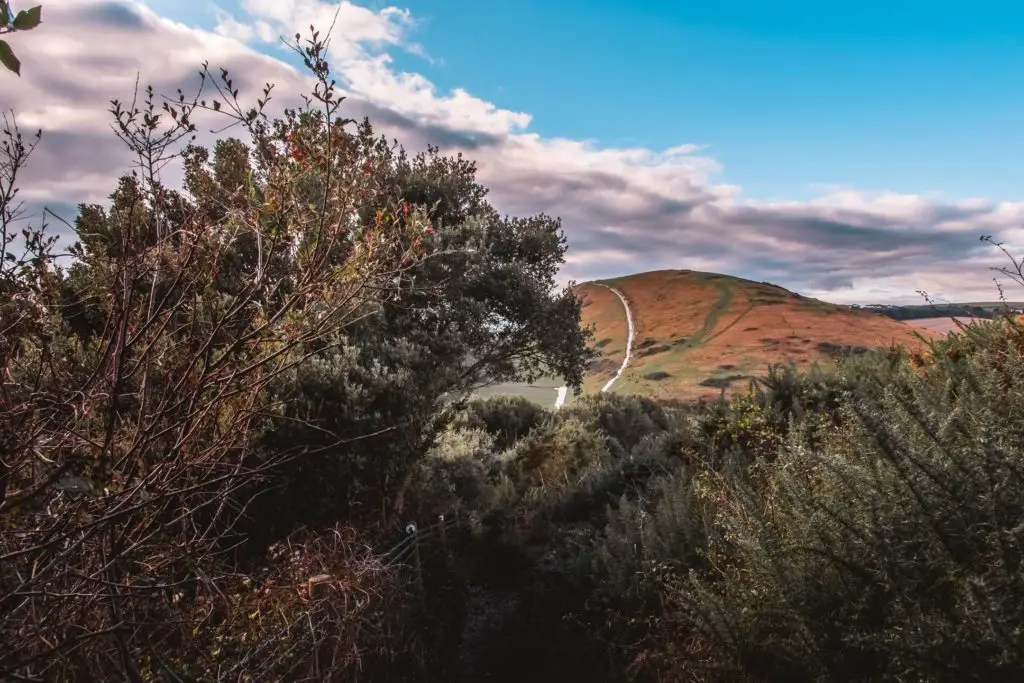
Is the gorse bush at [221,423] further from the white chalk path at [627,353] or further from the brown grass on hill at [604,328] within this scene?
the white chalk path at [627,353]

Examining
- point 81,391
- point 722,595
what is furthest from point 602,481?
point 81,391

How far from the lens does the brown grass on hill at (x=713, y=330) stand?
38.3 feet

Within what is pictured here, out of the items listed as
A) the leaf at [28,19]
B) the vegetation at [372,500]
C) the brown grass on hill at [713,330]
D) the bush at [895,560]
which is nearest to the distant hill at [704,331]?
the brown grass on hill at [713,330]

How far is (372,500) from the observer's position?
6.86 m

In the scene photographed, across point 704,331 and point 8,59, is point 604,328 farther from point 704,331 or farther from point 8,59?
point 8,59

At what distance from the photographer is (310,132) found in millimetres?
4066

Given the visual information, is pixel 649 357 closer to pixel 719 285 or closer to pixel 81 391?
pixel 719 285

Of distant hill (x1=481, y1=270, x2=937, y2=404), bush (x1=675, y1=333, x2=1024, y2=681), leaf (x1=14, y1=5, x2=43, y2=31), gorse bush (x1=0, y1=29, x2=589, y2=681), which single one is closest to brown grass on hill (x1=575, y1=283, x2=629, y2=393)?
distant hill (x1=481, y1=270, x2=937, y2=404)

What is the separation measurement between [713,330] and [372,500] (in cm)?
979

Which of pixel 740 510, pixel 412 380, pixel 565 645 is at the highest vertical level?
pixel 412 380

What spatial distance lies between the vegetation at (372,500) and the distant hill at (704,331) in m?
3.70

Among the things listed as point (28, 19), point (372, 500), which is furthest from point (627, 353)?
point (28, 19)

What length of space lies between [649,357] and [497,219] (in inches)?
206

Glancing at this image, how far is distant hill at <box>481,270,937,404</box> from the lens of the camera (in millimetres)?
11750
